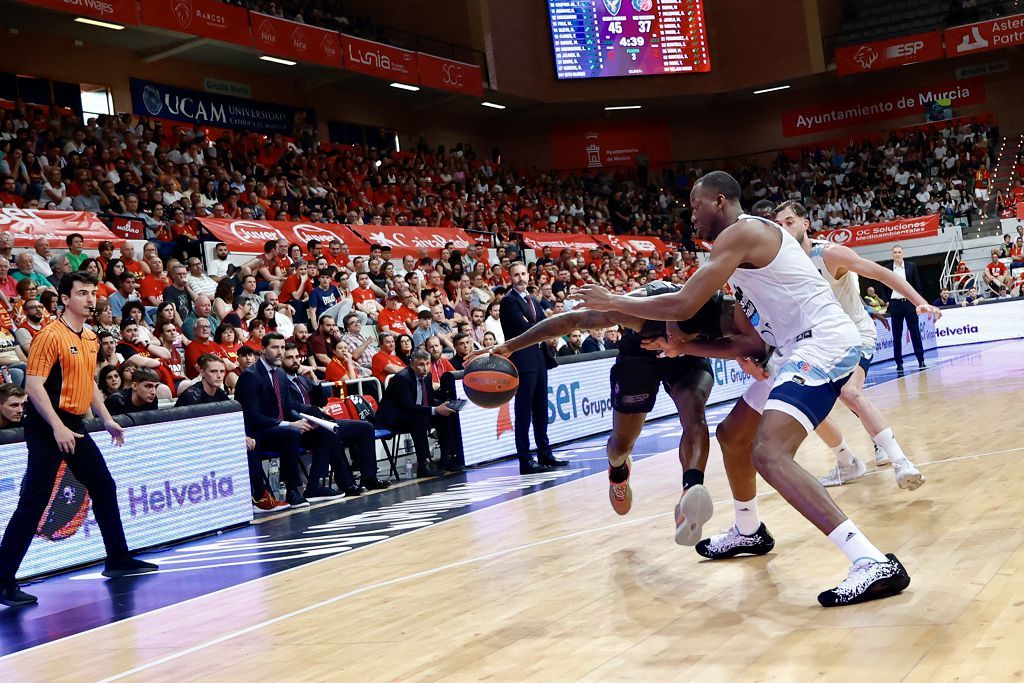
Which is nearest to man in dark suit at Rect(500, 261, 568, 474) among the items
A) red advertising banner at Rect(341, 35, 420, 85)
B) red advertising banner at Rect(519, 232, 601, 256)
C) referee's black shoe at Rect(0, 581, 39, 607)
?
referee's black shoe at Rect(0, 581, 39, 607)

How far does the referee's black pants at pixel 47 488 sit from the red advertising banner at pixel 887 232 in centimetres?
2611

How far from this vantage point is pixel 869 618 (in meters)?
3.78

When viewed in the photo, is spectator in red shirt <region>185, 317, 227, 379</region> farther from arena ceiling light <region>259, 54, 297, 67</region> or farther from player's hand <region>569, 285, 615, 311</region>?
Answer: arena ceiling light <region>259, 54, 297, 67</region>

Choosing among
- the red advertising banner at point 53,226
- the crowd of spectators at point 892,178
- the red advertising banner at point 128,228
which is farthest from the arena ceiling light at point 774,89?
the red advertising banner at point 53,226

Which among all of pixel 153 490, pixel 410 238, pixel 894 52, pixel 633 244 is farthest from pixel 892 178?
pixel 153 490

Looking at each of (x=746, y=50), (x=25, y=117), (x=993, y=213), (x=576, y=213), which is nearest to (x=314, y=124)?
(x=576, y=213)

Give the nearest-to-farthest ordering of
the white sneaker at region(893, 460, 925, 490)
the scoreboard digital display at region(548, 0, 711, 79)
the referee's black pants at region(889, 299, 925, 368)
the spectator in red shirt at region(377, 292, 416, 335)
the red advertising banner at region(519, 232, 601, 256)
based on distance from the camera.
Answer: the white sneaker at region(893, 460, 925, 490), the spectator in red shirt at region(377, 292, 416, 335), the referee's black pants at region(889, 299, 925, 368), the red advertising banner at region(519, 232, 601, 256), the scoreboard digital display at region(548, 0, 711, 79)

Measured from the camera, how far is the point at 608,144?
120 feet

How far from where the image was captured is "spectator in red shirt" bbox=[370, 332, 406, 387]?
12.0 m

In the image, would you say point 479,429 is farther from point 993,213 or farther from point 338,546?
point 993,213

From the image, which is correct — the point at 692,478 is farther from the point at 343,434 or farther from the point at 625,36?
the point at 625,36

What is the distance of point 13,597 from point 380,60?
21048mm

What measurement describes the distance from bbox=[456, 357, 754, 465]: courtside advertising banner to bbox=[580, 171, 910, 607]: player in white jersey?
6.96 metres

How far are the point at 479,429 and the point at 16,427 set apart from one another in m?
5.27
